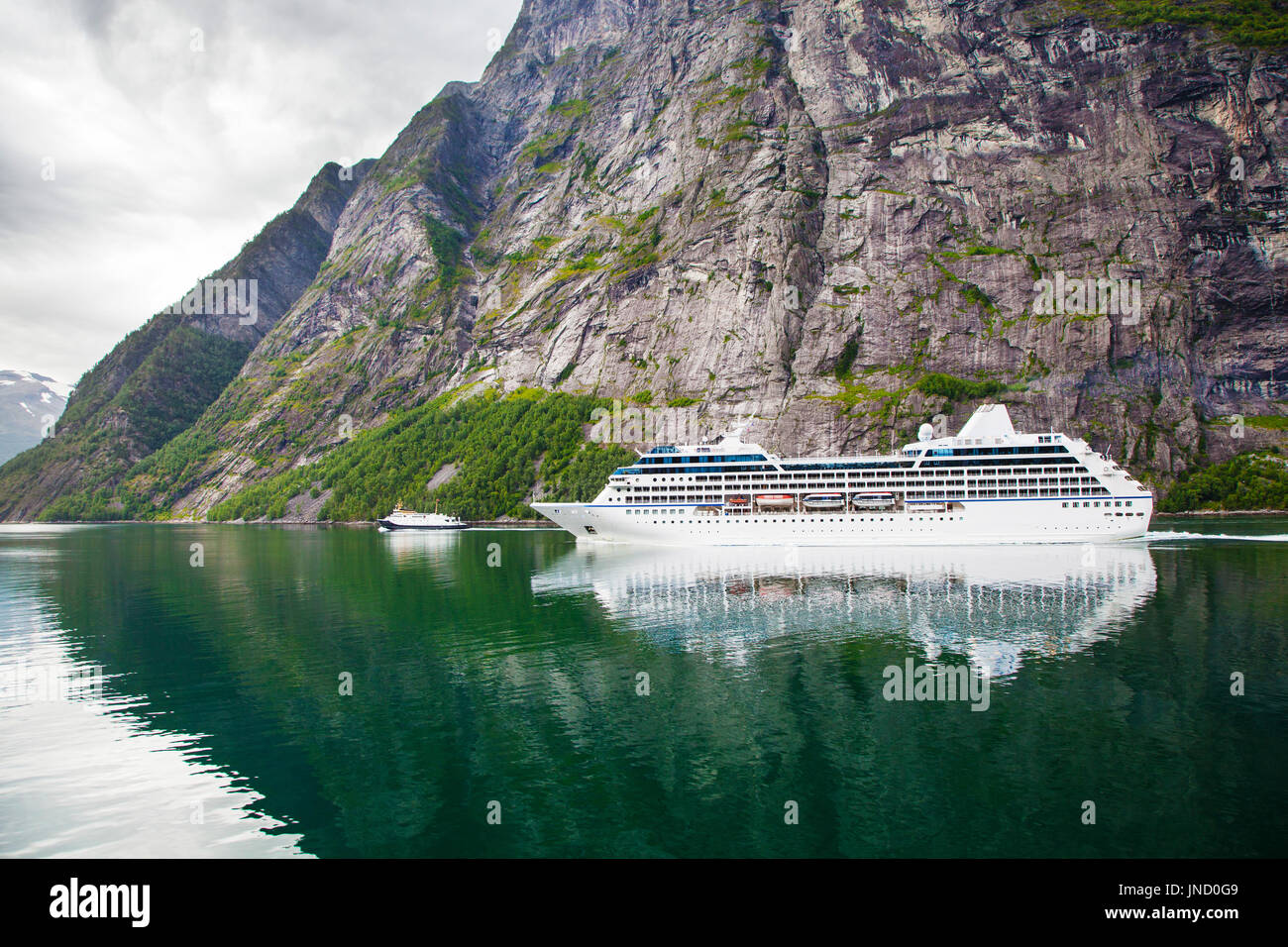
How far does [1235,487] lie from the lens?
126m

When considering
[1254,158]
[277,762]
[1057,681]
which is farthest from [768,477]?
[1254,158]

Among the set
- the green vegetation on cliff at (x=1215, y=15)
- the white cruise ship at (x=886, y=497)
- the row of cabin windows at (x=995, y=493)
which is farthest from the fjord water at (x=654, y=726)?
the green vegetation on cliff at (x=1215, y=15)

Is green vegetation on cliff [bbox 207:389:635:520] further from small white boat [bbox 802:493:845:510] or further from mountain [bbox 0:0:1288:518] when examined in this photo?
small white boat [bbox 802:493:845:510]

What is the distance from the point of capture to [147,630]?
1532 inches

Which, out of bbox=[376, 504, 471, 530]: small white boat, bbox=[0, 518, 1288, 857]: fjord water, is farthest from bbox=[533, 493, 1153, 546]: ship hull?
bbox=[376, 504, 471, 530]: small white boat

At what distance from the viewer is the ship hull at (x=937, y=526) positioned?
8138 cm

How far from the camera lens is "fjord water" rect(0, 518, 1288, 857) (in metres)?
15.7

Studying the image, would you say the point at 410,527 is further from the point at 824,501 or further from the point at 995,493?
the point at 995,493

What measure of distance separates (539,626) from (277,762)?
63.3 ft

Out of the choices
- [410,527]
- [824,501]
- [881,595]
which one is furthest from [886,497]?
[410,527]

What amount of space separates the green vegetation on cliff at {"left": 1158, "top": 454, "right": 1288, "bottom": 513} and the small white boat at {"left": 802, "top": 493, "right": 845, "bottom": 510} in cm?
8670

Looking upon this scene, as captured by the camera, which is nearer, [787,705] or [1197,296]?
[787,705]

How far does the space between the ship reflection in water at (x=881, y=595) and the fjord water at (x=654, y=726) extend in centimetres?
38
